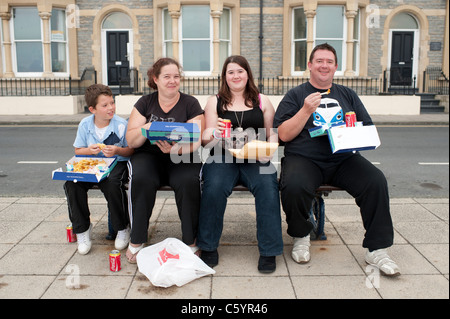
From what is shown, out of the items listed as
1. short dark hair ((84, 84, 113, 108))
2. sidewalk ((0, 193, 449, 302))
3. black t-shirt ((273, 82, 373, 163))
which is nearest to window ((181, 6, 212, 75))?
sidewalk ((0, 193, 449, 302))

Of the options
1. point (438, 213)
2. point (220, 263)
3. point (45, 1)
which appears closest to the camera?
point (220, 263)

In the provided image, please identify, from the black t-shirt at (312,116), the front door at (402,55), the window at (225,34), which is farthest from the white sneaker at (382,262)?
the front door at (402,55)

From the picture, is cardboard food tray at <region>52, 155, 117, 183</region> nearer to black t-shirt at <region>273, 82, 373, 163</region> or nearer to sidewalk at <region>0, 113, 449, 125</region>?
black t-shirt at <region>273, 82, 373, 163</region>

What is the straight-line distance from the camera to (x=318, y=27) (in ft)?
57.3

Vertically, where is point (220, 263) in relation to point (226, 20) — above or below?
below

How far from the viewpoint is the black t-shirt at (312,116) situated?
387 centimetres

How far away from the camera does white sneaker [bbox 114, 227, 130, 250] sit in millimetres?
3979

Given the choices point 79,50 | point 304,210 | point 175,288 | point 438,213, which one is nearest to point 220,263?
point 175,288

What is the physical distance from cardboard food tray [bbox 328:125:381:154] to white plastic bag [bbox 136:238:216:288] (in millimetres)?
1323

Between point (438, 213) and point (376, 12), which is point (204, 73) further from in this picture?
point (438, 213)

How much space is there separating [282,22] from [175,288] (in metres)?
15.7

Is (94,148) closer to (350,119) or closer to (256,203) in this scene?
(256,203)

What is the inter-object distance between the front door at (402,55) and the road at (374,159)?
211 inches

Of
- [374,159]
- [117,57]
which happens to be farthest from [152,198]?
[117,57]
